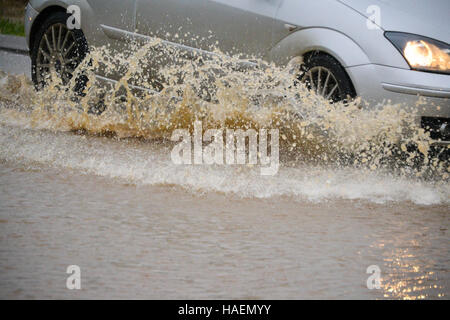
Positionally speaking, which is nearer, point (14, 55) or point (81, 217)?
point (81, 217)

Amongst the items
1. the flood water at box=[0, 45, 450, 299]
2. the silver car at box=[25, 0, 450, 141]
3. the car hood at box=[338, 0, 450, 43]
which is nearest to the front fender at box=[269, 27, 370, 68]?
→ the silver car at box=[25, 0, 450, 141]

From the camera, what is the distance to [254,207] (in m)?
5.46

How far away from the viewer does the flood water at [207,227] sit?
399 centimetres

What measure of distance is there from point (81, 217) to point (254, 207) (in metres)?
1.14

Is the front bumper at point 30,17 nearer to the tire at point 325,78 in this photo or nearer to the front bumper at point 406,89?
the tire at point 325,78

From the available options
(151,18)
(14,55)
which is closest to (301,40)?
(151,18)

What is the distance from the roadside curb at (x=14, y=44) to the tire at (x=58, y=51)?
6479 millimetres

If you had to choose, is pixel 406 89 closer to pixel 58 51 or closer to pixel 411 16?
pixel 411 16

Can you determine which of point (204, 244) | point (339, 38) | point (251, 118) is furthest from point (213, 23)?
point (204, 244)

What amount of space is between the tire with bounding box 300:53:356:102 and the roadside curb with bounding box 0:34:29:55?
9.29 metres

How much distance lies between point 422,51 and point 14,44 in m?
11.4

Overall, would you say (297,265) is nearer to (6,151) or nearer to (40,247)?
(40,247)

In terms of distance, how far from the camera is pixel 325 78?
6.35 metres

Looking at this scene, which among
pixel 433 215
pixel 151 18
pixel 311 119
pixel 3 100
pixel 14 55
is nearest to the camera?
pixel 433 215
